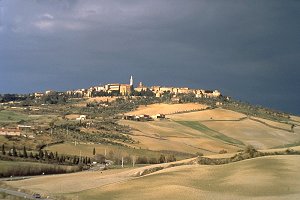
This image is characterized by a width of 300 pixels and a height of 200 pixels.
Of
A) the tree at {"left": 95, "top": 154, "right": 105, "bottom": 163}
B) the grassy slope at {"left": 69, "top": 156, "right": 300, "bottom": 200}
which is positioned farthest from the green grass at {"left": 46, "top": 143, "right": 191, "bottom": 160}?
the grassy slope at {"left": 69, "top": 156, "right": 300, "bottom": 200}

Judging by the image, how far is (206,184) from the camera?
61.9 m

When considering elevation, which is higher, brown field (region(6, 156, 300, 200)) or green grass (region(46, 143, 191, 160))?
brown field (region(6, 156, 300, 200))

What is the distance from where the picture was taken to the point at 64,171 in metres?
107

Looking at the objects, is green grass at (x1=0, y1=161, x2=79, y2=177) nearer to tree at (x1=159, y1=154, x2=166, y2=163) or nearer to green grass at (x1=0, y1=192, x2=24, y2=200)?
tree at (x1=159, y1=154, x2=166, y2=163)

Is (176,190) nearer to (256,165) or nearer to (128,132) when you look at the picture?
(256,165)

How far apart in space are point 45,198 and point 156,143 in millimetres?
94203

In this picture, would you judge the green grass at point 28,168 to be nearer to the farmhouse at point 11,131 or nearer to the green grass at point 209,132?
the farmhouse at point 11,131

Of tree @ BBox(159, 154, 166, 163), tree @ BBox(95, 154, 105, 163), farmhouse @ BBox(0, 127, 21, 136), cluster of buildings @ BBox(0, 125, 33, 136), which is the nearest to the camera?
tree @ BBox(159, 154, 166, 163)

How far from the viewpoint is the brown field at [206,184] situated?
53438 millimetres

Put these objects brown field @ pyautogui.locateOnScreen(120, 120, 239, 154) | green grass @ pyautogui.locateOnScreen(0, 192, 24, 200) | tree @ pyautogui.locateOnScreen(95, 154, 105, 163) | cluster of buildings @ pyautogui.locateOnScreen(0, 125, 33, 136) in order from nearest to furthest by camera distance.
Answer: green grass @ pyautogui.locateOnScreen(0, 192, 24, 200) < tree @ pyautogui.locateOnScreen(95, 154, 105, 163) < cluster of buildings @ pyautogui.locateOnScreen(0, 125, 33, 136) < brown field @ pyautogui.locateOnScreen(120, 120, 239, 154)

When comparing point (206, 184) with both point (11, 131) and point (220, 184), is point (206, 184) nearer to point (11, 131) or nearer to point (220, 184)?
point (220, 184)

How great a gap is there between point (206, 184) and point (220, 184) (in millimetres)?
1782

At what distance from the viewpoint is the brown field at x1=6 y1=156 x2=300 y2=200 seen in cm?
5344

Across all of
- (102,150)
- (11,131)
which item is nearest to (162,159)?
(102,150)
